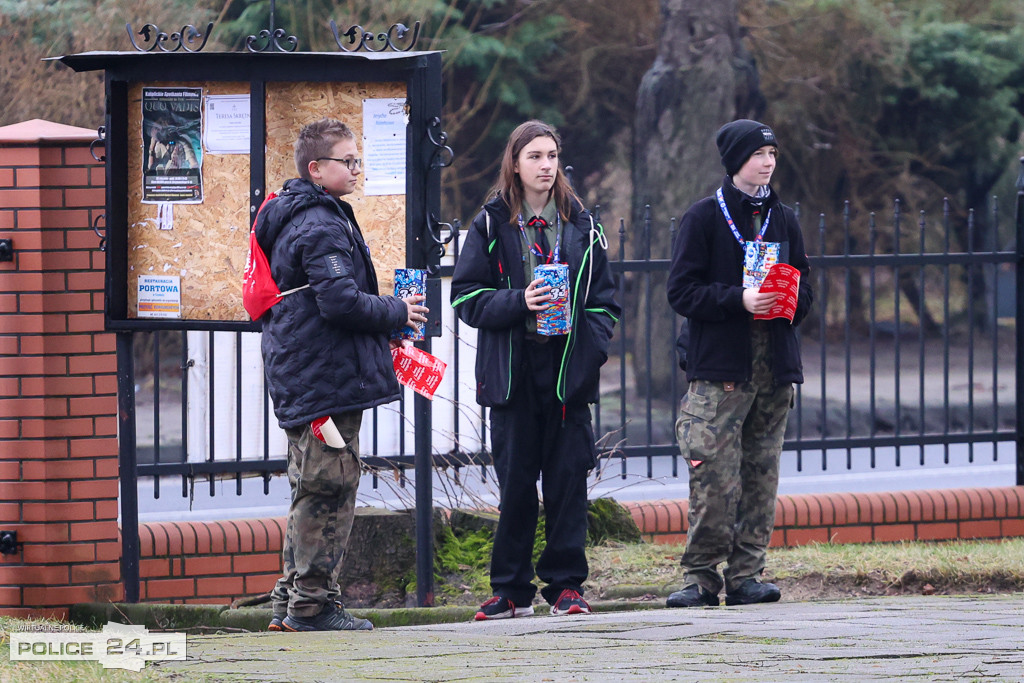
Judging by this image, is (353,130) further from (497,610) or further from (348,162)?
(497,610)

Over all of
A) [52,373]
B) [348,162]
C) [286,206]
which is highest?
[348,162]

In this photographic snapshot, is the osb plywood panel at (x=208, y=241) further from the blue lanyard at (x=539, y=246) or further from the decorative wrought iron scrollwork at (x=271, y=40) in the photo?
the blue lanyard at (x=539, y=246)

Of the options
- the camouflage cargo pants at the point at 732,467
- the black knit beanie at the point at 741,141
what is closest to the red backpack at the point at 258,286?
the camouflage cargo pants at the point at 732,467

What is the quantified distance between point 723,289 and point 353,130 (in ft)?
4.91

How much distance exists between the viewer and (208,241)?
5.23 m

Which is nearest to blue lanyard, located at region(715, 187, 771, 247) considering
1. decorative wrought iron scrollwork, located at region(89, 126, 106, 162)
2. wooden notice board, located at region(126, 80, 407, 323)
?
wooden notice board, located at region(126, 80, 407, 323)

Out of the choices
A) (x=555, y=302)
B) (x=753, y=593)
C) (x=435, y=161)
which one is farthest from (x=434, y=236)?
(x=753, y=593)

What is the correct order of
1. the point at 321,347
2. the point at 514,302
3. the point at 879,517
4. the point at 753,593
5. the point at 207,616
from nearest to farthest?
1. the point at 321,347
2. the point at 514,302
3. the point at 753,593
4. the point at 207,616
5. the point at 879,517

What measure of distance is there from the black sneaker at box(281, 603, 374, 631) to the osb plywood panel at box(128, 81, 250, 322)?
1.15 metres

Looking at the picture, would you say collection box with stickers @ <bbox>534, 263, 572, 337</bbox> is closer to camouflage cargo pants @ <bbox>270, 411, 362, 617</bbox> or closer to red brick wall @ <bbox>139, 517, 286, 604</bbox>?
camouflage cargo pants @ <bbox>270, 411, 362, 617</bbox>

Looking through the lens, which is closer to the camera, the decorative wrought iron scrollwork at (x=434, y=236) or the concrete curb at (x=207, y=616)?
the decorative wrought iron scrollwork at (x=434, y=236)

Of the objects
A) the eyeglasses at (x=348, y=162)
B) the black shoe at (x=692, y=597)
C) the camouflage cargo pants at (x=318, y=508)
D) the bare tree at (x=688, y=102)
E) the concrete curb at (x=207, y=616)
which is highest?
the bare tree at (x=688, y=102)

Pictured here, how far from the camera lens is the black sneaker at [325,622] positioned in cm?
477

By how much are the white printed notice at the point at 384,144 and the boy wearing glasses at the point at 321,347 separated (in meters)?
0.43
